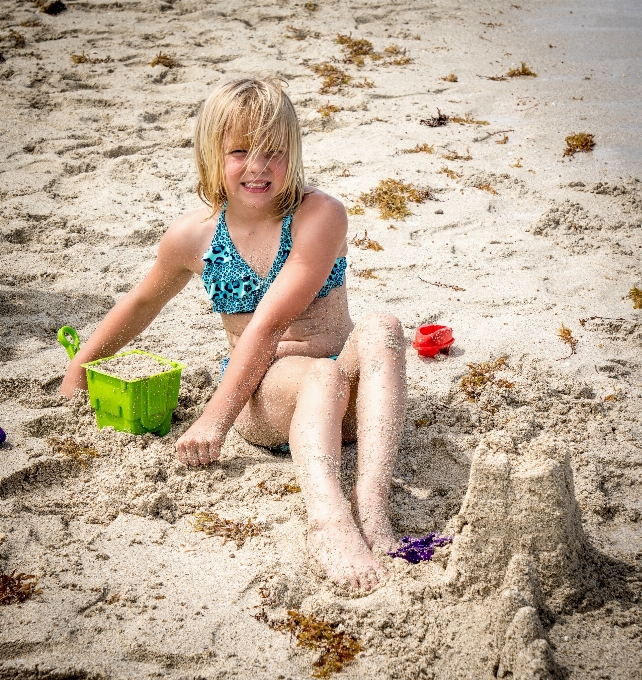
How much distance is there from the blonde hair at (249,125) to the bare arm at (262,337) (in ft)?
0.85

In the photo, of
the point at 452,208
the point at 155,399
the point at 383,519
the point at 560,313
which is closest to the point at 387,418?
the point at 383,519

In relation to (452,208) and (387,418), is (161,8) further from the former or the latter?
(387,418)

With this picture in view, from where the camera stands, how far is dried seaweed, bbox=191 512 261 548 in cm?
245

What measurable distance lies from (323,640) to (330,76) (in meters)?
5.49

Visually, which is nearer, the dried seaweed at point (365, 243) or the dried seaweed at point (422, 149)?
the dried seaweed at point (365, 243)

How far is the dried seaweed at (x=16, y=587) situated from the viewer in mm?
2129

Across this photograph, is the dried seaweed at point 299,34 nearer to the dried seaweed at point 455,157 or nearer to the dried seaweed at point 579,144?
the dried seaweed at point 455,157

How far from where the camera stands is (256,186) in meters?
2.86

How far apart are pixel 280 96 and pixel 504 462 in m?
1.57

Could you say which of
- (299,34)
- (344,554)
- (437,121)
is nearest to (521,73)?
(437,121)

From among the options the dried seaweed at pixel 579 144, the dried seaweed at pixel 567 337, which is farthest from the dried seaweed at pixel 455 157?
the dried seaweed at pixel 567 337

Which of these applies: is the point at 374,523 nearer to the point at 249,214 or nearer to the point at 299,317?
the point at 299,317

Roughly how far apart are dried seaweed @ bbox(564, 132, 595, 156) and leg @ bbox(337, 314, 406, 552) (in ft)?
11.0

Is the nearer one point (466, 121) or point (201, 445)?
point (201, 445)
